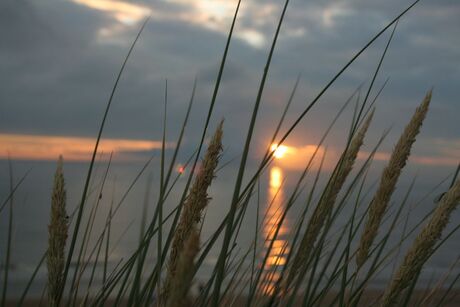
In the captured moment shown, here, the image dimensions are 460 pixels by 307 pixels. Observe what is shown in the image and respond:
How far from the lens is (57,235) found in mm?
1268

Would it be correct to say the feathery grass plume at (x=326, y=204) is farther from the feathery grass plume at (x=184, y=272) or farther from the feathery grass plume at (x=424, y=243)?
the feathery grass plume at (x=184, y=272)

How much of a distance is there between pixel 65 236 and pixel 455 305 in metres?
11.3

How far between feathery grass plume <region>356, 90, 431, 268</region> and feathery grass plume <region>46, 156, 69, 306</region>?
969 mm

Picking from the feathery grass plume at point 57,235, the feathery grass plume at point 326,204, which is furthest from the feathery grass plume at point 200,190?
the feathery grass plume at point 326,204

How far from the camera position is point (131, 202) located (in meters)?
52.8

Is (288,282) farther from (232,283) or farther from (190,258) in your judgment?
(190,258)

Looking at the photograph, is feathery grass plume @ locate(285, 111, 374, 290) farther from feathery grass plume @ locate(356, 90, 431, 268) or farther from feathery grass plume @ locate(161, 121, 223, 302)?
feathery grass plume @ locate(161, 121, 223, 302)

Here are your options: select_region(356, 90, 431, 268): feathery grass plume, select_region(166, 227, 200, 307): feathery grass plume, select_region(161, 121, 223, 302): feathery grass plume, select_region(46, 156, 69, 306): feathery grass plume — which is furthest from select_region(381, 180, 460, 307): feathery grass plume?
select_region(166, 227, 200, 307): feathery grass plume

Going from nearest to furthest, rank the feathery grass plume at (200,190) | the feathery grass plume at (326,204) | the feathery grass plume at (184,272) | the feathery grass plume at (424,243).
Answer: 1. the feathery grass plume at (184,272)
2. the feathery grass plume at (200,190)
3. the feathery grass plume at (424,243)
4. the feathery grass plume at (326,204)

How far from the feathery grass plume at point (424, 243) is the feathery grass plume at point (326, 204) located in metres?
0.26

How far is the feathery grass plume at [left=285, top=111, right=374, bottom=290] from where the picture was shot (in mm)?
1727

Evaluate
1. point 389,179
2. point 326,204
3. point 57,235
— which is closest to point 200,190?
point 57,235

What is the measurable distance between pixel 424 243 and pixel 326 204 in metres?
0.30

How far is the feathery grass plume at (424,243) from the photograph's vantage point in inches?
60.3
